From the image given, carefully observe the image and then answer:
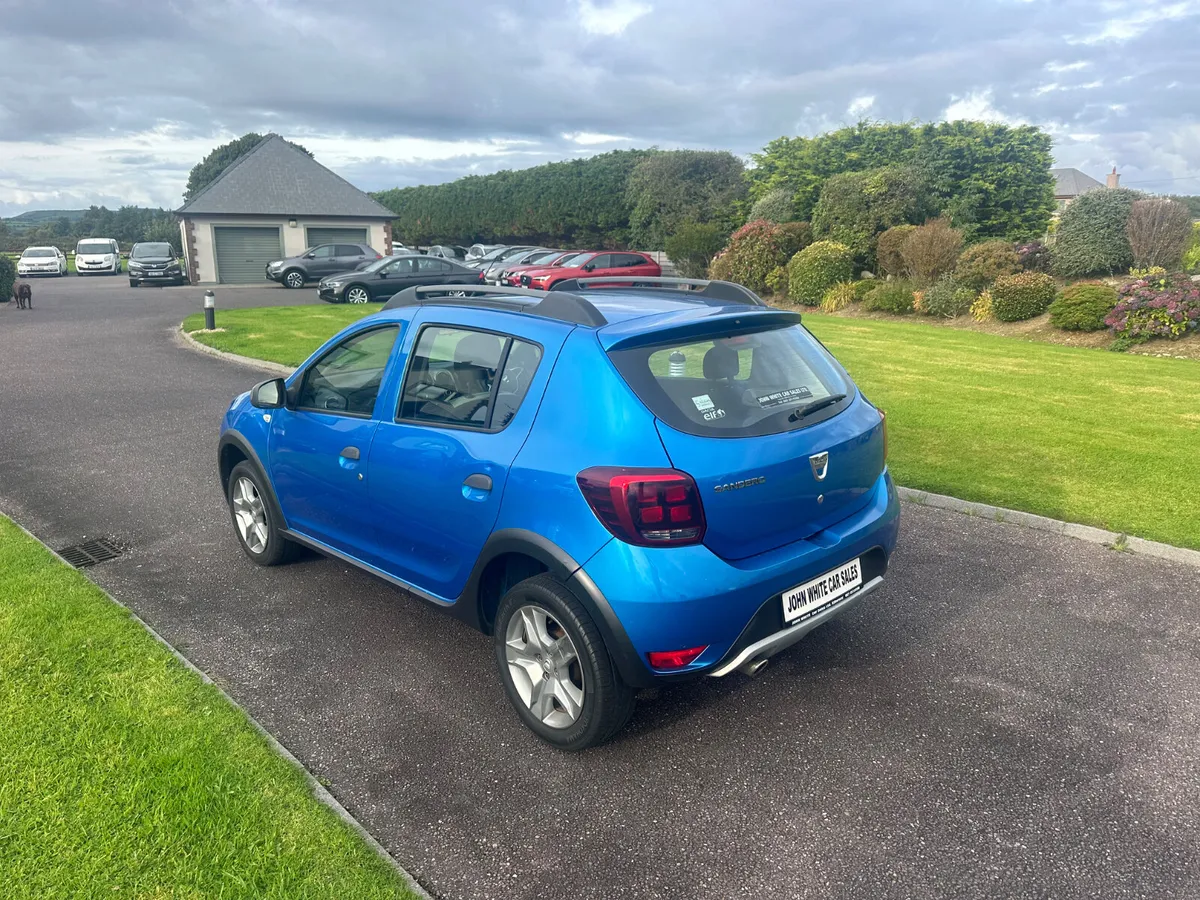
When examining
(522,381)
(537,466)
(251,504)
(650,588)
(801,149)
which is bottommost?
(251,504)

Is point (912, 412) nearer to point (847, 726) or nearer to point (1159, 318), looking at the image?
point (847, 726)

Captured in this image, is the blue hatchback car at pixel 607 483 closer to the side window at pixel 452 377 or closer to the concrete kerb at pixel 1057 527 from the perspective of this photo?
the side window at pixel 452 377

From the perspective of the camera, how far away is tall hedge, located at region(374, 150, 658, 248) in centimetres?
5684

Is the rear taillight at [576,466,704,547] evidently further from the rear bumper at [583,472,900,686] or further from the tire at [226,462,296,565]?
the tire at [226,462,296,565]

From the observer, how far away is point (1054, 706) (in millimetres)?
3818

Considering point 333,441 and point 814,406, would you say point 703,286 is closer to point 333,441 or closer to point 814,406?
point 814,406

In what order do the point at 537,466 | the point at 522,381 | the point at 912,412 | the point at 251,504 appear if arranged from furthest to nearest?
the point at 912,412 < the point at 251,504 < the point at 522,381 < the point at 537,466

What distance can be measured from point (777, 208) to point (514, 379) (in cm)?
3060

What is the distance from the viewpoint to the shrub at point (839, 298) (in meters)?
23.5

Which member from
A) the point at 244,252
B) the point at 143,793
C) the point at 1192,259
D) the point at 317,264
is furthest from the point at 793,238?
A: the point at 143,793

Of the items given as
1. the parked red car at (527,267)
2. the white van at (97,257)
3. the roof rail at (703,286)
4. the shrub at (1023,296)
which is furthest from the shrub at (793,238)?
the white van at (97,257)


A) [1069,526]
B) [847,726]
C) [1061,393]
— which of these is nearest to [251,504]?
[847,726]

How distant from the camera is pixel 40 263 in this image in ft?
128

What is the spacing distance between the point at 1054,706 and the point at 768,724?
1.31m
